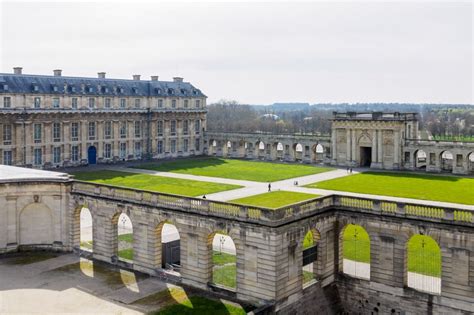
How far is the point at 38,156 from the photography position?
6406cm

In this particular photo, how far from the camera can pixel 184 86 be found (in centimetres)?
8394

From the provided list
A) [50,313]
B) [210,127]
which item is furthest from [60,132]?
[210,127]

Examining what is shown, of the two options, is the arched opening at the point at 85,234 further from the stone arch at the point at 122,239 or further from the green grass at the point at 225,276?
the green grass at the point at 225,276

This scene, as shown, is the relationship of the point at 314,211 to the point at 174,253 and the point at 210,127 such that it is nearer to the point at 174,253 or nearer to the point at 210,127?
the point at 174,253

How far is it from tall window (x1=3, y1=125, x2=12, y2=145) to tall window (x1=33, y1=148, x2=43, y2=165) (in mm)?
3433

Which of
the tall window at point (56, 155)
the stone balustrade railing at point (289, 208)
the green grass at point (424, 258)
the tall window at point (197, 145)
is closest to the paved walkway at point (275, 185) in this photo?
the green grass at point (424, 258)

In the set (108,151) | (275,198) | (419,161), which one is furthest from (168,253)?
(419,161)

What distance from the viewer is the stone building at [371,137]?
6725 centimetres

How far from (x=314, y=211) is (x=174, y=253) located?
9.62m

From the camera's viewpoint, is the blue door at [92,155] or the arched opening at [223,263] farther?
the blue door at [92,155]

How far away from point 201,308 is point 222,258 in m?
8.26

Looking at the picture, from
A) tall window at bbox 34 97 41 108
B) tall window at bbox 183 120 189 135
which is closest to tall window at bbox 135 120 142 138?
tall window at bbox 183 120 189 135

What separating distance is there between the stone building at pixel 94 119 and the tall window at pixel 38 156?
117 millimetres

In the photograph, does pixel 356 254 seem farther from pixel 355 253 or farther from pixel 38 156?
pixel 38 156
